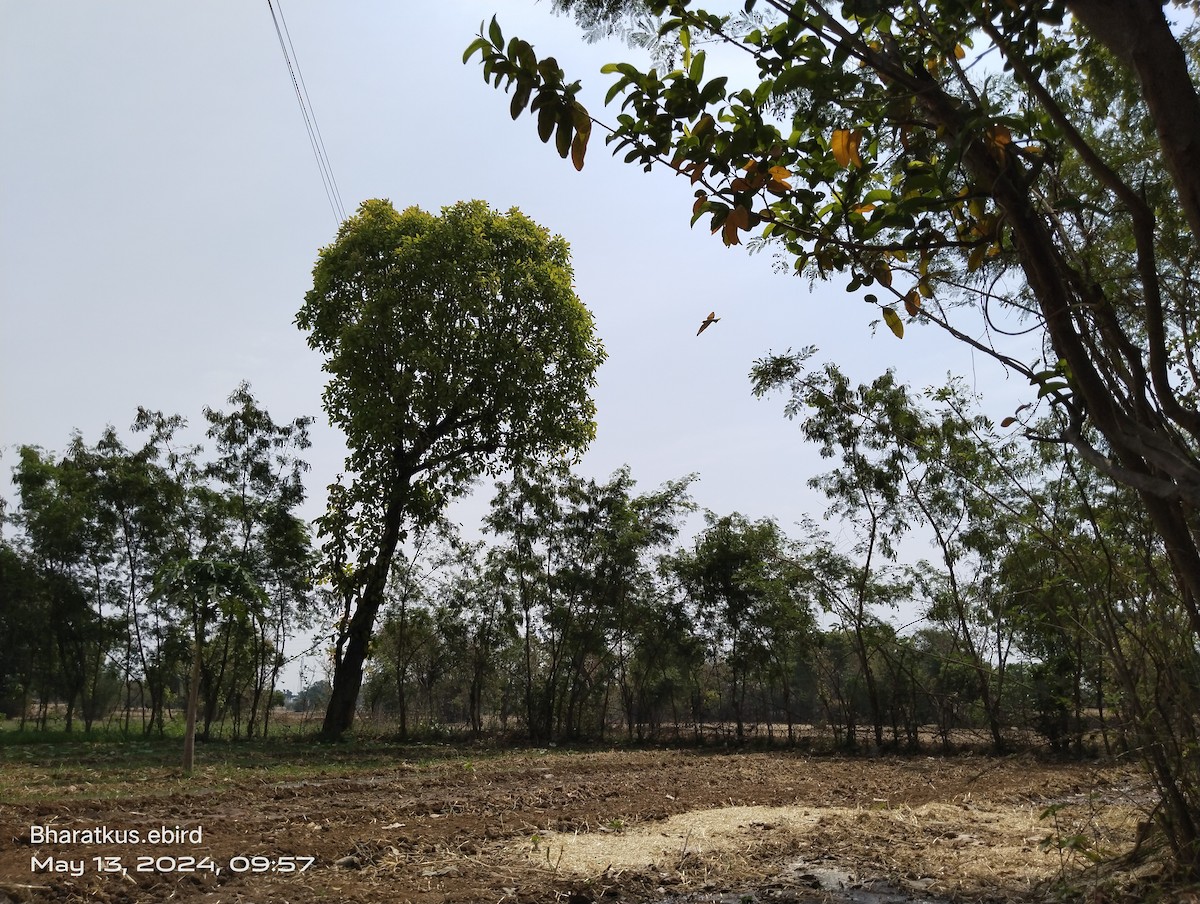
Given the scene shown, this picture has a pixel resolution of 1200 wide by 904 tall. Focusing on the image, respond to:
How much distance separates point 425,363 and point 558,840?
843 centimetres

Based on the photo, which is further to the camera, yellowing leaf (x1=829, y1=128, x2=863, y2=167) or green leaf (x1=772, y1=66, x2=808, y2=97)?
yellowing leaf (x1=829, y1=128, x2=863, y2=167)

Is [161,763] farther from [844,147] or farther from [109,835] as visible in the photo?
[844,147]

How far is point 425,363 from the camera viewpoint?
38.1 feet

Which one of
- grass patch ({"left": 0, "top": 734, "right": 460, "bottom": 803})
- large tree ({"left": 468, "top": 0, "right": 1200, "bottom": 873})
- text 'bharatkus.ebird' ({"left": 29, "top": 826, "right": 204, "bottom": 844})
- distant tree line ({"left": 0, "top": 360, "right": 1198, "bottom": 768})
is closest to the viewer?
large tree ({"left": 468, "top": 0, "right": 1200, "bottom": 873})

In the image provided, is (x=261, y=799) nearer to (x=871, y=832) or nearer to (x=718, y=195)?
(x=871, y=832)

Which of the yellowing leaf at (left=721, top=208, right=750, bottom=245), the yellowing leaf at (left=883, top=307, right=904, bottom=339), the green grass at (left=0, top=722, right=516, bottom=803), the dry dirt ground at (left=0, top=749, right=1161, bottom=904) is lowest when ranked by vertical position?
the green grass at (left=0, top=722, right=516, bottom=803)

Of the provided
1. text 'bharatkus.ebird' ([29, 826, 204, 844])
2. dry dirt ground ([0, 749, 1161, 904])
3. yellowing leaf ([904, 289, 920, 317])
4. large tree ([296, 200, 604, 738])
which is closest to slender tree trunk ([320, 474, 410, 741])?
large tree ([296, 200, 604, 738])

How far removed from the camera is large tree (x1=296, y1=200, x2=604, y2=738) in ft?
39.3

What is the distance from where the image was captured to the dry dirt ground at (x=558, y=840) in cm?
320

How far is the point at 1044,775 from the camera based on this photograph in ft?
24.8

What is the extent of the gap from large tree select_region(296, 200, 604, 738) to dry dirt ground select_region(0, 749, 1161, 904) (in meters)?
5.94

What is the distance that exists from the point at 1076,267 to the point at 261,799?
18.7 ft

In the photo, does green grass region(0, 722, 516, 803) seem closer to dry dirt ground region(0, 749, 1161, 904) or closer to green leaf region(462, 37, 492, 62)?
dry dirt ground region(0, 749, 1161, 904)

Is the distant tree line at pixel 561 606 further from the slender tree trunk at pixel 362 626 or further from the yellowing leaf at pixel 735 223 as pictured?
the yellowing leaf at pixel 735 223
